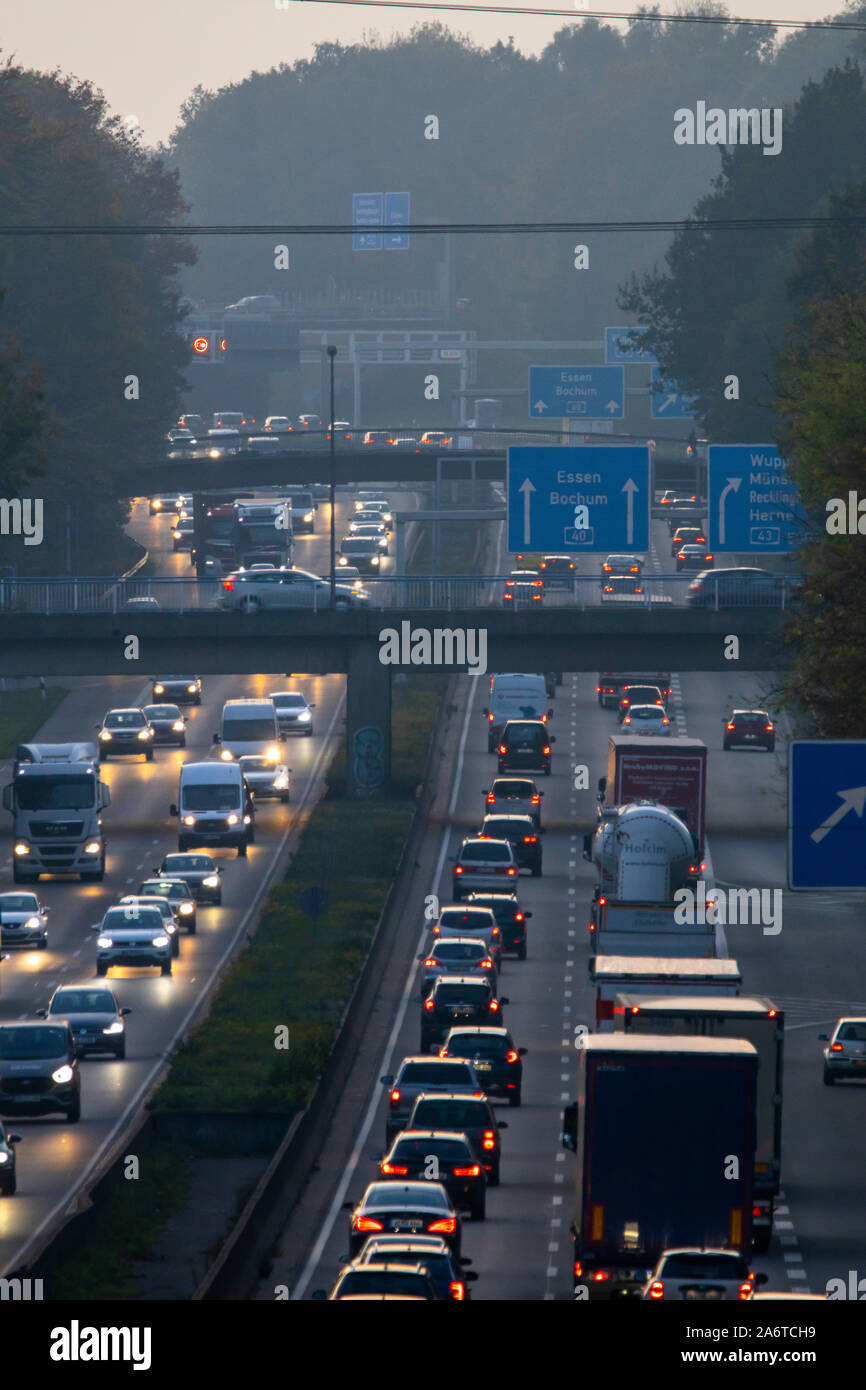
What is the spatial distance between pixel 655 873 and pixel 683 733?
37934mm

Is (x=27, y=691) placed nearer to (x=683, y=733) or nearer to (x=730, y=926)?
(x=683, y=733)

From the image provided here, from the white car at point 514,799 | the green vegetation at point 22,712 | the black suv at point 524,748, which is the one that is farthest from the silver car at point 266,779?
the green vegetation at point 22,712

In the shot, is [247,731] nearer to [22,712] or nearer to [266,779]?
[266,779]

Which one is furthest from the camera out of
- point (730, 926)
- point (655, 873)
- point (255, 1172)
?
point (730, 926)

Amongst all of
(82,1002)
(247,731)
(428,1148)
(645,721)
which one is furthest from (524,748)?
(428,1148)

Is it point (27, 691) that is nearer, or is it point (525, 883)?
point (525, 883)

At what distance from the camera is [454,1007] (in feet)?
128

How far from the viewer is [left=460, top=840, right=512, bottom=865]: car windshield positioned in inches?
2108

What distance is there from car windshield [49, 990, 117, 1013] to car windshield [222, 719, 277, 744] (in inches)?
1291

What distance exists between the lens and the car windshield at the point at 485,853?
5353 cm
